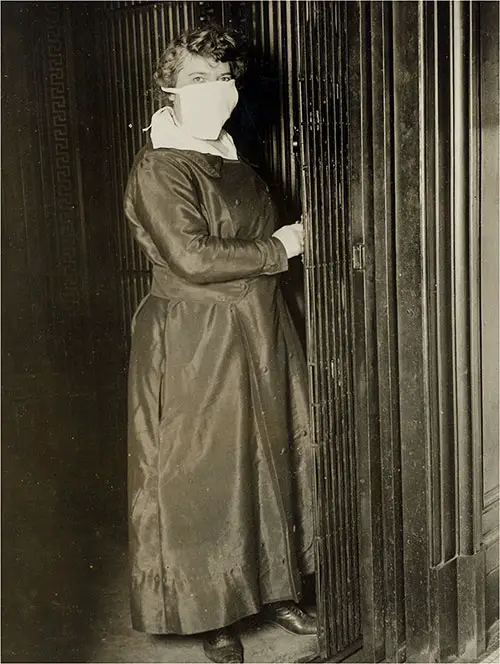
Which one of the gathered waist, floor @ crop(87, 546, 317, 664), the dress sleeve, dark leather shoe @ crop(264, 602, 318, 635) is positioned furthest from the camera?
dark leather shoe @ crop(264, 602, 318, 635)

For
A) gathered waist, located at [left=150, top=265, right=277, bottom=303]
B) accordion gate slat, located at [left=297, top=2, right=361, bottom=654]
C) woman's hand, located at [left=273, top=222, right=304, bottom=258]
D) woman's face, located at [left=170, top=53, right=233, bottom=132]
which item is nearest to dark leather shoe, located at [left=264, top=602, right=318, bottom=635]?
accordion gate slat, located at [left=297, top=2, right=361, bottom=654]

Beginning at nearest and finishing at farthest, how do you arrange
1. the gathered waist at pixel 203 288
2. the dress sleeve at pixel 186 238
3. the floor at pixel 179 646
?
the dress sleeve at pixel 186 238
the gathered waist at pixel 203 288
the floor at pixel 179 646

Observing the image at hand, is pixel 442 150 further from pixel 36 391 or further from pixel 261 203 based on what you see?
pixel 36 391

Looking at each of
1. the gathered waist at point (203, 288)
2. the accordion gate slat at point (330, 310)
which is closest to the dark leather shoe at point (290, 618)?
the accordion gate slat at point (330, 310)

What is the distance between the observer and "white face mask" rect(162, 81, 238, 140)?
2.57 metres

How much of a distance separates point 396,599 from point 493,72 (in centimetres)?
158

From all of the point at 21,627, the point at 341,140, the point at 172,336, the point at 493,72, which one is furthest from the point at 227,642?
the point at 493,72

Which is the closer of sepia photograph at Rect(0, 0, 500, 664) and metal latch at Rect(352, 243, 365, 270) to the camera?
sepia photograph at Rect(0, 0, 500, 664)

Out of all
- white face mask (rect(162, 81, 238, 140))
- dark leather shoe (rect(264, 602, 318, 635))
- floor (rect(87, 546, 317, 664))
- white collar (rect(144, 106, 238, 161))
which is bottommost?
floor (rect(87, 546, 317, 664))

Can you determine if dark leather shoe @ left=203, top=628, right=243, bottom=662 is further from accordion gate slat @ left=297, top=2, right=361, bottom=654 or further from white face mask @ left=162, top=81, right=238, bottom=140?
white face mask @ left=162, top=81, right=238, bottom=140

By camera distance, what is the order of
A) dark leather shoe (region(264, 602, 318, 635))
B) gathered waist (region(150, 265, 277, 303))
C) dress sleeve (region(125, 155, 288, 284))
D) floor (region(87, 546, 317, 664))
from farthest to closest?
dark leather shoe (region(264, 602, 318, 635)) → floor (region(87, 546, 317, 664)) → gathered waist (region(150, 265, 277, 303)) → dress sleeve (region(125, 155, 288, 284))

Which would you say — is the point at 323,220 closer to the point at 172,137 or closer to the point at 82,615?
the point at 172,137

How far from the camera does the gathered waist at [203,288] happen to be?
2.62 m

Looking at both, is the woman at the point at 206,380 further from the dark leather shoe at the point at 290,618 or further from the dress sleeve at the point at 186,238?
the dark leather shoe at the point at 290,618
